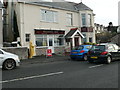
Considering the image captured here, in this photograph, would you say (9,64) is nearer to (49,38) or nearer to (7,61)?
(7,61)

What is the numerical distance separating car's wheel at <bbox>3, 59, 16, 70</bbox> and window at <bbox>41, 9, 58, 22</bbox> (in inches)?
426

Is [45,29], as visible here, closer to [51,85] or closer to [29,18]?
[29,18]

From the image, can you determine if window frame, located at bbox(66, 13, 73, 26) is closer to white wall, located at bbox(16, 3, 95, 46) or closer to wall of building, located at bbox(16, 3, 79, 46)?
white wall, located at bbox(16, 3, 95, 46)

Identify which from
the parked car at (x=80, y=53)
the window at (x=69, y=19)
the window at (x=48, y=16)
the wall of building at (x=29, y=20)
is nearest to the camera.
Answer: the parked car at (x=80, y=53)

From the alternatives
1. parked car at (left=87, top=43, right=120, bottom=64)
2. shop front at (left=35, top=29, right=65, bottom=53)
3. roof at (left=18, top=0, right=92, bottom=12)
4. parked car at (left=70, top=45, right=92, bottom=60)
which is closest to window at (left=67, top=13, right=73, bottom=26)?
roof at (left=18, top=0, right=92, bottom=12)

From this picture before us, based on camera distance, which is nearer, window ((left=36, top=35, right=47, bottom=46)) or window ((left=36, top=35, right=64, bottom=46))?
window ((left=36, top=35, right=47, bottom=46))

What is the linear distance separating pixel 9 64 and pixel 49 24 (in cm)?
1137

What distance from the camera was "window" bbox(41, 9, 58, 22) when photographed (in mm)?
20448

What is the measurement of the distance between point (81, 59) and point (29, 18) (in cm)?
840

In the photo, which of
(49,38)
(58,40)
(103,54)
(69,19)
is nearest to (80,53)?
(103,54)

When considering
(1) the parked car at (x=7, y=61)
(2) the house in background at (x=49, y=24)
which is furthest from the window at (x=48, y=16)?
(1) the parked car at (x=7, y=61)

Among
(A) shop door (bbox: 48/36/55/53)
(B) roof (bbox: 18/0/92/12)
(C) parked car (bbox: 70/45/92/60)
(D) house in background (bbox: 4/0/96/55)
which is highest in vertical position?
(B) roof (bbox: 18/0/92/12)

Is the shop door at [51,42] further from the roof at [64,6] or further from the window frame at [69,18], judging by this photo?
the roof at [64,6]

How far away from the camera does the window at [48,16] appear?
67.1ft
